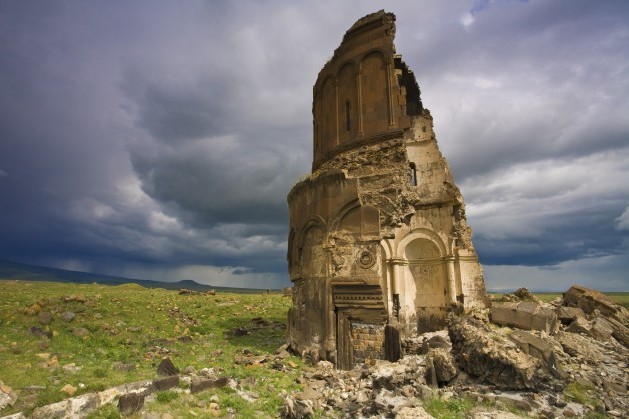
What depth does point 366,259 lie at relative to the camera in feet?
29.5

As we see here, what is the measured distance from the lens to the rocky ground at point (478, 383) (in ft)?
19.2

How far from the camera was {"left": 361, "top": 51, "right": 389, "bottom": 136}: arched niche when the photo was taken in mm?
10828

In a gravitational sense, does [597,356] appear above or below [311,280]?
below

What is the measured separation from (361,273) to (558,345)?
5.41m

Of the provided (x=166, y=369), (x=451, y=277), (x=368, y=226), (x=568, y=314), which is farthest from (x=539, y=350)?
(x=451, y=277)

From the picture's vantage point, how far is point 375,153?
33.3ft

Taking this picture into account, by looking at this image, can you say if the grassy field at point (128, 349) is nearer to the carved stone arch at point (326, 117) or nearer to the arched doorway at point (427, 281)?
the arched doorway at point (427, 281)

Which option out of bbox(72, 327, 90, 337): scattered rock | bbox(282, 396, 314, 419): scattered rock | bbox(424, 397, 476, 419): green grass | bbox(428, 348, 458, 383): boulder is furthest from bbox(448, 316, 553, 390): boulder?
bbox(72, 327, 90, 337): scattered rock

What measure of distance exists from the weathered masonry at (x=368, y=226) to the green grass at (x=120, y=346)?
1.81m

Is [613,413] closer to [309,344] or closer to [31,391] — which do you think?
[309,344]

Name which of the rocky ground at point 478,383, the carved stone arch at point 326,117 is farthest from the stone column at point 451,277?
the carved stone arch at point 326,117

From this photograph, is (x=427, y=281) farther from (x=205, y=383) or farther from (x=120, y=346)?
(x=120, y=346)

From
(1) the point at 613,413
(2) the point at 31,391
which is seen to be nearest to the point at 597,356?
(1) the point at 613,413

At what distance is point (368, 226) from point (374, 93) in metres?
4.48
